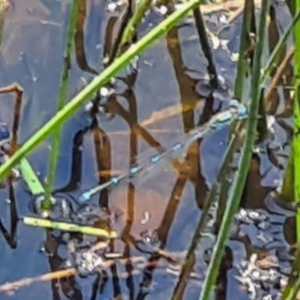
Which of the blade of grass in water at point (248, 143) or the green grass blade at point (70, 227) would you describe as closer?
the blade of grass in water at point (248, 143)

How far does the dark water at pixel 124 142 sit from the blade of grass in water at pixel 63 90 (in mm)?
88

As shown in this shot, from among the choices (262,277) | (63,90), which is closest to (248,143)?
(63,90)

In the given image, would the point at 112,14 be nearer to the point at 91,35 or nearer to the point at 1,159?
the point at 91,35

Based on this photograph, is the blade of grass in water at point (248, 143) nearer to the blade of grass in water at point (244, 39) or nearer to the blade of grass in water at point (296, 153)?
the blade of grass in water at point (296, 153)

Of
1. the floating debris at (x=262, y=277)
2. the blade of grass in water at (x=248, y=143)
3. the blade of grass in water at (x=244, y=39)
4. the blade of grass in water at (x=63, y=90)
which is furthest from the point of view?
the floating debris at (x=262, y=277)

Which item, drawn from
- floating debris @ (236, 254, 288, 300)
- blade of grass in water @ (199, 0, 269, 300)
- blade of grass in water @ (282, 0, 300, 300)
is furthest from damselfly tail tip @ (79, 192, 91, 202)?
blade of grass in water @ (199, 0, 269, 300)

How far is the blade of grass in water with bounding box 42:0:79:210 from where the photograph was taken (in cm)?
118

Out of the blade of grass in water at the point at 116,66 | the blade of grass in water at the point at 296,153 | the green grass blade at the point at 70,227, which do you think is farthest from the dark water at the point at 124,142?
the blade of grass in water at the point at 116,66

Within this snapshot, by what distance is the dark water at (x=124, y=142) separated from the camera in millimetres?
1357

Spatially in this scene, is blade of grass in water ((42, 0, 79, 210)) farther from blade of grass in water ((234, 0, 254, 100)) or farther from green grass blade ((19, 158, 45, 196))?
blade of grass in water ((234, 0, 254, 100))

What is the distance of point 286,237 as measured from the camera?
4.66 feet

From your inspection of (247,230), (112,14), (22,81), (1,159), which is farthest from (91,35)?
(247,230)

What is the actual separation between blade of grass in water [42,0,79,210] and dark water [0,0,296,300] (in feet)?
0.29

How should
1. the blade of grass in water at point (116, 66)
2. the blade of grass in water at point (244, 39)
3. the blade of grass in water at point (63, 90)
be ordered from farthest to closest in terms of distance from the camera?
the blade of grass in water at point (63, 90), the blade of grass in water at point (244, 39), the blade of grass in water at point (116, 66)
